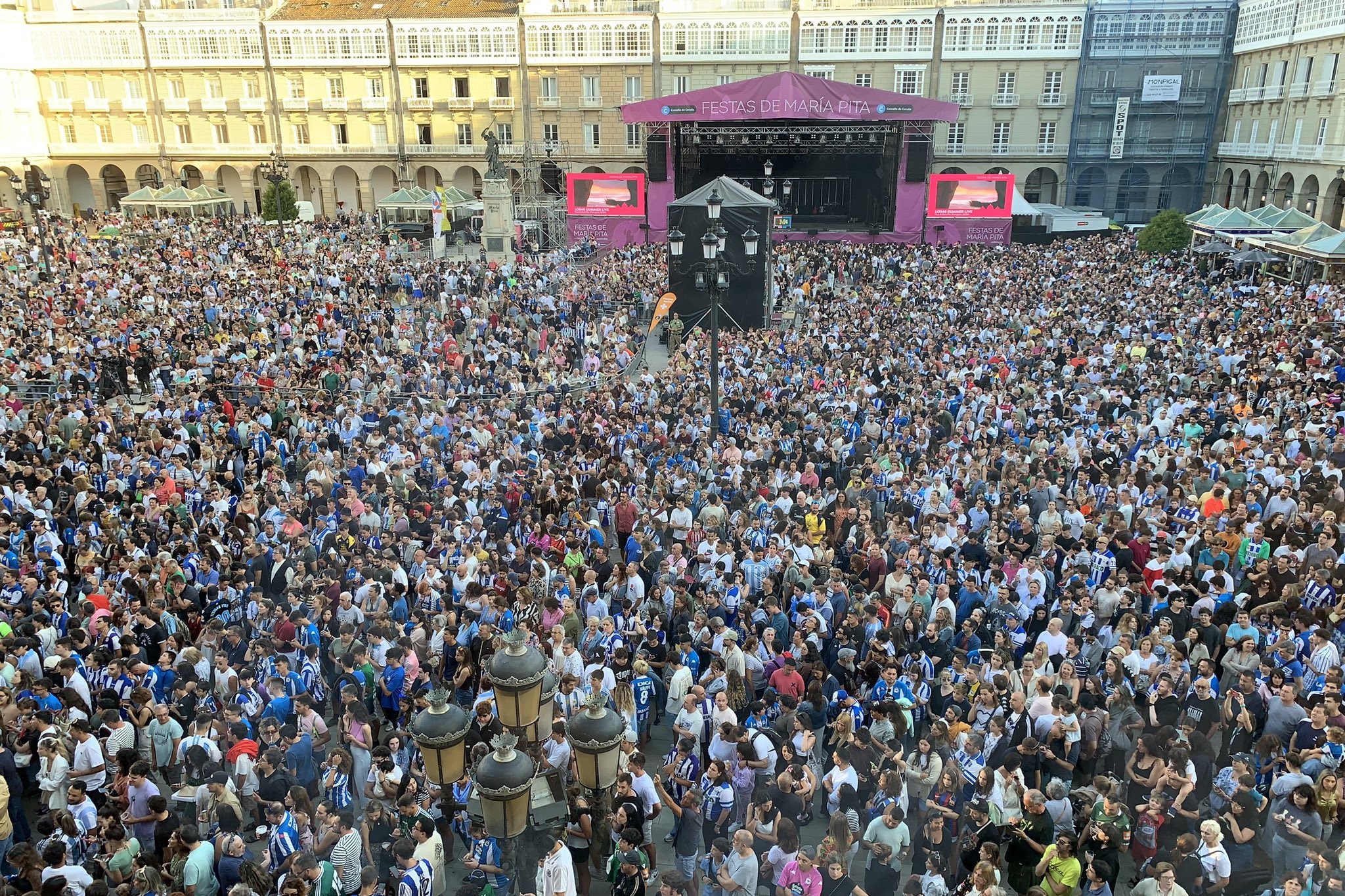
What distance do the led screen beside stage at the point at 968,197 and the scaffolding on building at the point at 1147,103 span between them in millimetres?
13324

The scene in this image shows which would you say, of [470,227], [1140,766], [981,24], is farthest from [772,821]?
[981,24]

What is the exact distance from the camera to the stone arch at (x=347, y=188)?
5516 cm

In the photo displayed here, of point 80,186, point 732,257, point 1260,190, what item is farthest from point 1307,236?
point 80,186

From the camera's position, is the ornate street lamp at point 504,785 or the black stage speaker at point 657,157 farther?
the black stage speaker at point 657,157

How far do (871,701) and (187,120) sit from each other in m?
57.7

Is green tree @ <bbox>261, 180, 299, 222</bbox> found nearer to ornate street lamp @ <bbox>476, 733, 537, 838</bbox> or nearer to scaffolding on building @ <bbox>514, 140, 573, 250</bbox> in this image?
scaffolding on building @ <bbox>514, 140, 573, 250</bbox>

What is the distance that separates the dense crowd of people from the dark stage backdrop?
582 centimetres

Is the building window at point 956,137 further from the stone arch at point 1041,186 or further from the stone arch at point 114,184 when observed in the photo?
the stone arch at point 114,184

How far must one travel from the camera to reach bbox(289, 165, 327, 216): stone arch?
55156 mm

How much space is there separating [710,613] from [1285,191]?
138 ft

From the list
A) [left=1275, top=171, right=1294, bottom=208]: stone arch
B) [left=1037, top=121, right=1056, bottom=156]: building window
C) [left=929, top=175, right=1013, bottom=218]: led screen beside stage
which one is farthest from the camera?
[left=1037, top=121, right=1056, bottom=156]: building window

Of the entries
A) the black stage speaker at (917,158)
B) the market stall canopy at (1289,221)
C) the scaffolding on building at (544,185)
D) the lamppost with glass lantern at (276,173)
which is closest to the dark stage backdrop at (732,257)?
the black stage speaker at (917,158)

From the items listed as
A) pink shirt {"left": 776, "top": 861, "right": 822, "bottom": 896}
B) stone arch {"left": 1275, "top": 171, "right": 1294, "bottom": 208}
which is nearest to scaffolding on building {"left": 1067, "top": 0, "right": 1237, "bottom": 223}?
stone arch {"left": 1275, "top": 171, "right": 1294, "bottom": 208}

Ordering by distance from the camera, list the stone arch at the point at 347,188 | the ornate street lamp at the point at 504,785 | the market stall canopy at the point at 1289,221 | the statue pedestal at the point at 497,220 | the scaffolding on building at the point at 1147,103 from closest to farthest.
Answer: the ornate street lamp at the point at 504,785, the market stall canopy at the point at 1289,221, the statue pedestal at the point at 497,220, the scaffolding on building at the point at 1147,103, the stone arch at the point at 347,188
